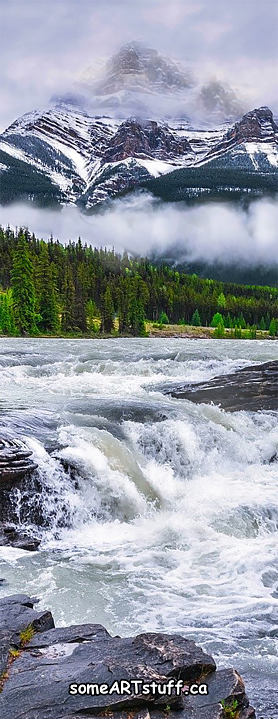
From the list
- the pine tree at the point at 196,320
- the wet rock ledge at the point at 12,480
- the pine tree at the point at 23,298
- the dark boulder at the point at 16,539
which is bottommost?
the dark boulder at the point at 16,539

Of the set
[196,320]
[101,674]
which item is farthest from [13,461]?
[196,320]

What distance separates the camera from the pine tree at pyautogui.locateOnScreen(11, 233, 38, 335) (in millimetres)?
79875

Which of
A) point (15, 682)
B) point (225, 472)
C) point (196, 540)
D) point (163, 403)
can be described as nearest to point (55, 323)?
point (163, 403)

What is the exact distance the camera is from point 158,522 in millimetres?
17047

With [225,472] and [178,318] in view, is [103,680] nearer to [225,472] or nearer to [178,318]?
[225,472]

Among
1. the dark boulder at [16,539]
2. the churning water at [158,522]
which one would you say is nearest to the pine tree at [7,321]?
the churning water at [158,522]

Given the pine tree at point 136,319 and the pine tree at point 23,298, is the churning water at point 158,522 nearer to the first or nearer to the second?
the pine tree at point 23,298

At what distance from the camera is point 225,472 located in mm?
21719

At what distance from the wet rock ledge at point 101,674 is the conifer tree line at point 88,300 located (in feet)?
241

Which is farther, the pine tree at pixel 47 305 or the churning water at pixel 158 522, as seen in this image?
the pine tree at pixel 47 305

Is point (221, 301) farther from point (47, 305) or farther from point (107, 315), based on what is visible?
point (47, 305)

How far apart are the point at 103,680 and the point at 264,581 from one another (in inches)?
289

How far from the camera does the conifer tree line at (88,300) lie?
8119 cm

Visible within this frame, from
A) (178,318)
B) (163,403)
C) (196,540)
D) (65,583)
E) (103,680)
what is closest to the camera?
(103,680)
